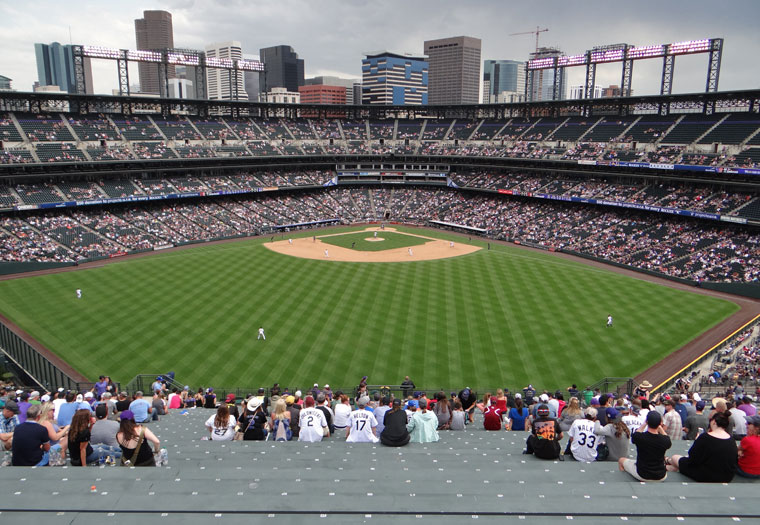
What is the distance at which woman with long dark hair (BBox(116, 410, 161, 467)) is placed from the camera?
8.70m

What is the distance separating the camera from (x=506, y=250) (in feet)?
198

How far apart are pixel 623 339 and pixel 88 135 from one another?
2697 inches

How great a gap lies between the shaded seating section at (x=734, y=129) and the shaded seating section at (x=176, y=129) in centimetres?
6893

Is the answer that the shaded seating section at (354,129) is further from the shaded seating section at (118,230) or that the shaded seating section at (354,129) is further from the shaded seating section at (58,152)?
the shaded seating section at (58,152)

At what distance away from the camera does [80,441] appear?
8906 millimetres

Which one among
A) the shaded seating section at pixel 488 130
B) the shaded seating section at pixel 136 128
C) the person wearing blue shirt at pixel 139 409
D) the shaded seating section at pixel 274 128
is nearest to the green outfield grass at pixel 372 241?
the shaded seating section at pixel 274 128

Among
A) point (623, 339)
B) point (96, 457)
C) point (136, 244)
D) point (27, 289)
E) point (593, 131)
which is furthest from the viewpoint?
point (593, 131)

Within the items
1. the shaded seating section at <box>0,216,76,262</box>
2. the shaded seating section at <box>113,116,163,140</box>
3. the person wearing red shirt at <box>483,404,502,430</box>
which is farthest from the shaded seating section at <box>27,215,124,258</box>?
the person wearing red shirt at <box>483,404,502,430</box>

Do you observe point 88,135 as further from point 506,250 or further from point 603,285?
point 603,285

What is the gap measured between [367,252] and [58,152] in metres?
40.5

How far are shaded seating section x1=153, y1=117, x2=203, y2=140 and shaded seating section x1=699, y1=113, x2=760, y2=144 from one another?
68926mm

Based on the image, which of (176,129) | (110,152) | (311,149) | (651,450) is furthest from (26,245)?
(651,450)

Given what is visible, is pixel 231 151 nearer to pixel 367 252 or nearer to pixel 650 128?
pixel 367 252

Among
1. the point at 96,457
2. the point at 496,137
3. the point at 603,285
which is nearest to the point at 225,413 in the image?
the point at 96,457
